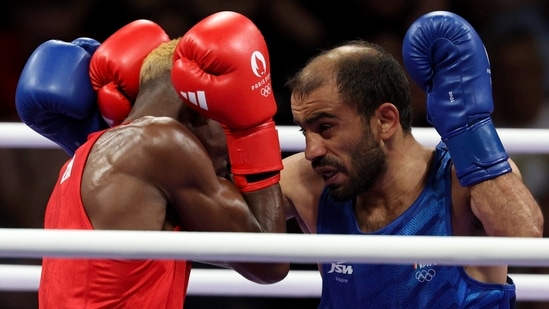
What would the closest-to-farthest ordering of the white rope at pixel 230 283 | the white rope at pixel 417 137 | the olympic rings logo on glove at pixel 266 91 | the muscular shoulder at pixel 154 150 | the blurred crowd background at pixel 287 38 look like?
the muscular shoulder at pixel 154 150, the olympic rings logo on glove at pixel 266 91, the white rope at pixel 417 137, the white rope at pixel 230 283, the blurred crowd background at pixel 287 38

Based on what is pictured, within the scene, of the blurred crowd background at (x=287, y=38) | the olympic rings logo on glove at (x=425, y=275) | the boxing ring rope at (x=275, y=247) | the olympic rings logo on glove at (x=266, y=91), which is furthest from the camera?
the blurred crowd background at (x=287, y=38)

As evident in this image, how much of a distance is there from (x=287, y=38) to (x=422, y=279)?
1.58m

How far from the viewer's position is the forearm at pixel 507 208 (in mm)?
1738

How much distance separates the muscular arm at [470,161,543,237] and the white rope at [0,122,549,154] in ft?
0.76

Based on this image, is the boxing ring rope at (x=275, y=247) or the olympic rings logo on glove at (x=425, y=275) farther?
the olympic rings logo on glove at (x=425, y=275)

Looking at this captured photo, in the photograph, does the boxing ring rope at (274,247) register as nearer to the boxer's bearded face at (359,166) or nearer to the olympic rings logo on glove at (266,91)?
the olympic rings logo on glove at (266,91)

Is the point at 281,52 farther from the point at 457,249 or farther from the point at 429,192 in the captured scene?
the point at 457,249

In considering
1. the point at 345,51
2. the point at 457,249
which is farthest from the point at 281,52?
the point at 457,249

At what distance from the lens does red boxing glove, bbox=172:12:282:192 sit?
1700 millimetres

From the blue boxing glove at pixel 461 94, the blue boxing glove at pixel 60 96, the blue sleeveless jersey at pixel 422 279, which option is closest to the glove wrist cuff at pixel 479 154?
the blue boxing glove at pixel 461 94

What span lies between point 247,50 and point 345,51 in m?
0.31

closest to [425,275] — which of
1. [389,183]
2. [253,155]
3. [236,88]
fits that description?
[389,183]

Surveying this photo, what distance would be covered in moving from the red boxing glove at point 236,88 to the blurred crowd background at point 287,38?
1.37 meters

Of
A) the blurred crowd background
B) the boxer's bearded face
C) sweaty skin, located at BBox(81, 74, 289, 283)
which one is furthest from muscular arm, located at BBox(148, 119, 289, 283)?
the blurred crowd background
